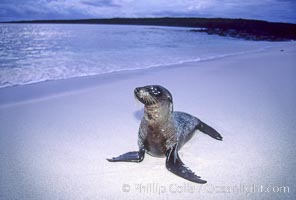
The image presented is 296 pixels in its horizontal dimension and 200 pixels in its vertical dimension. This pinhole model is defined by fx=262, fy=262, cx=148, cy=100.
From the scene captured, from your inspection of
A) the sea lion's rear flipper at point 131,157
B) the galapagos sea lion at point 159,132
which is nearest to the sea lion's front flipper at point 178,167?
the galapagos sea lion at point 159,132

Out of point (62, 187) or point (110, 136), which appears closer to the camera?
point (62, 187)

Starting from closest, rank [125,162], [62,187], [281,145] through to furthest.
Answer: [62,187] → [125,162] → [281,145]

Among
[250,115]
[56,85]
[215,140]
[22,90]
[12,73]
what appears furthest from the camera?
[12,73]

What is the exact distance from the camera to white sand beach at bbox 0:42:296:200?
2516 millimetres

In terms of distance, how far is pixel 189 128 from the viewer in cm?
339

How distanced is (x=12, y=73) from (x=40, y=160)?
510 centimetres

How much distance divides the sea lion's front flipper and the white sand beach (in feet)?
0.26

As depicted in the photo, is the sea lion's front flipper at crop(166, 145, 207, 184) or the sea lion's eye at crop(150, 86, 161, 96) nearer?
the sea lion's front flipper at crop(166, 145, 207, 184)

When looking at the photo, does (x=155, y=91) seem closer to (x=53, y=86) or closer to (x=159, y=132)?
(x=159, y=132)

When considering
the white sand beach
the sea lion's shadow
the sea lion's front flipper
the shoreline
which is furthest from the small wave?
the sea lion's front flipper

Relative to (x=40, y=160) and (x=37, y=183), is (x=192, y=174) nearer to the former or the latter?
(x=37, y=183)

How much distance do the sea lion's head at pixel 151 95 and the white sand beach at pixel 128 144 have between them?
725mm

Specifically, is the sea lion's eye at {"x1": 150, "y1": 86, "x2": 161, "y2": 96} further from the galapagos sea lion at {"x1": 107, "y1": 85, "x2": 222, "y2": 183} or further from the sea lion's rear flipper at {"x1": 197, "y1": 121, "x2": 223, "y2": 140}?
the sea lion's rear flipper at {"x1": 197, "y1": 121, "x2": 223, "y2": 140}

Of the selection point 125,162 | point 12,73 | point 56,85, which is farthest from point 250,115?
point 12,73
